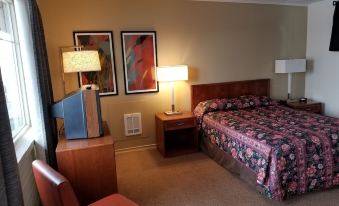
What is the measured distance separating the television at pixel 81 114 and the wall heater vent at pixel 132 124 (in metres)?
1.42

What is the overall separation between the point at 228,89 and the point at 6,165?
11.8 ft

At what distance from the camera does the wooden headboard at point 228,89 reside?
4.05m

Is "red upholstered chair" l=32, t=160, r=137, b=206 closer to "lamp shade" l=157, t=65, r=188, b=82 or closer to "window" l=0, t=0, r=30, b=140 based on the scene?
"window" l=0, t=0, r=30, b=140

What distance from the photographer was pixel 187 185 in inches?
110

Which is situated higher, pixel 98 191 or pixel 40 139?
pixel 40 139

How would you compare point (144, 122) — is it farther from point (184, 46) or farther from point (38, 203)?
point (38, 203)

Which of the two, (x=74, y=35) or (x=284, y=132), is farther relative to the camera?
(x=74, y=35)

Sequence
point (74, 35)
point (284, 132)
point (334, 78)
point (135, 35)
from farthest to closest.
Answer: point (334, 78) < point (135, 35) < point (74, 35) < point (284, 132)

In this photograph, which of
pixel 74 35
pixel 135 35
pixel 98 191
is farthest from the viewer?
pixel 135 35

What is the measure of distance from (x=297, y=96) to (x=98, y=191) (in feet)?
13.6

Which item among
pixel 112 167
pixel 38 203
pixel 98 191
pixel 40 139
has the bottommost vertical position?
pixel 38 203

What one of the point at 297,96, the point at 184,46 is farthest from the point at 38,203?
the point at 297,96

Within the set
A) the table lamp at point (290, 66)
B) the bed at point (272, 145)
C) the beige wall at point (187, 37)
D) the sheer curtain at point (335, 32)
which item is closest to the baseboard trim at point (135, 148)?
the beige wall at point (187, 37)

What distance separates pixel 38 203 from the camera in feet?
7.61
